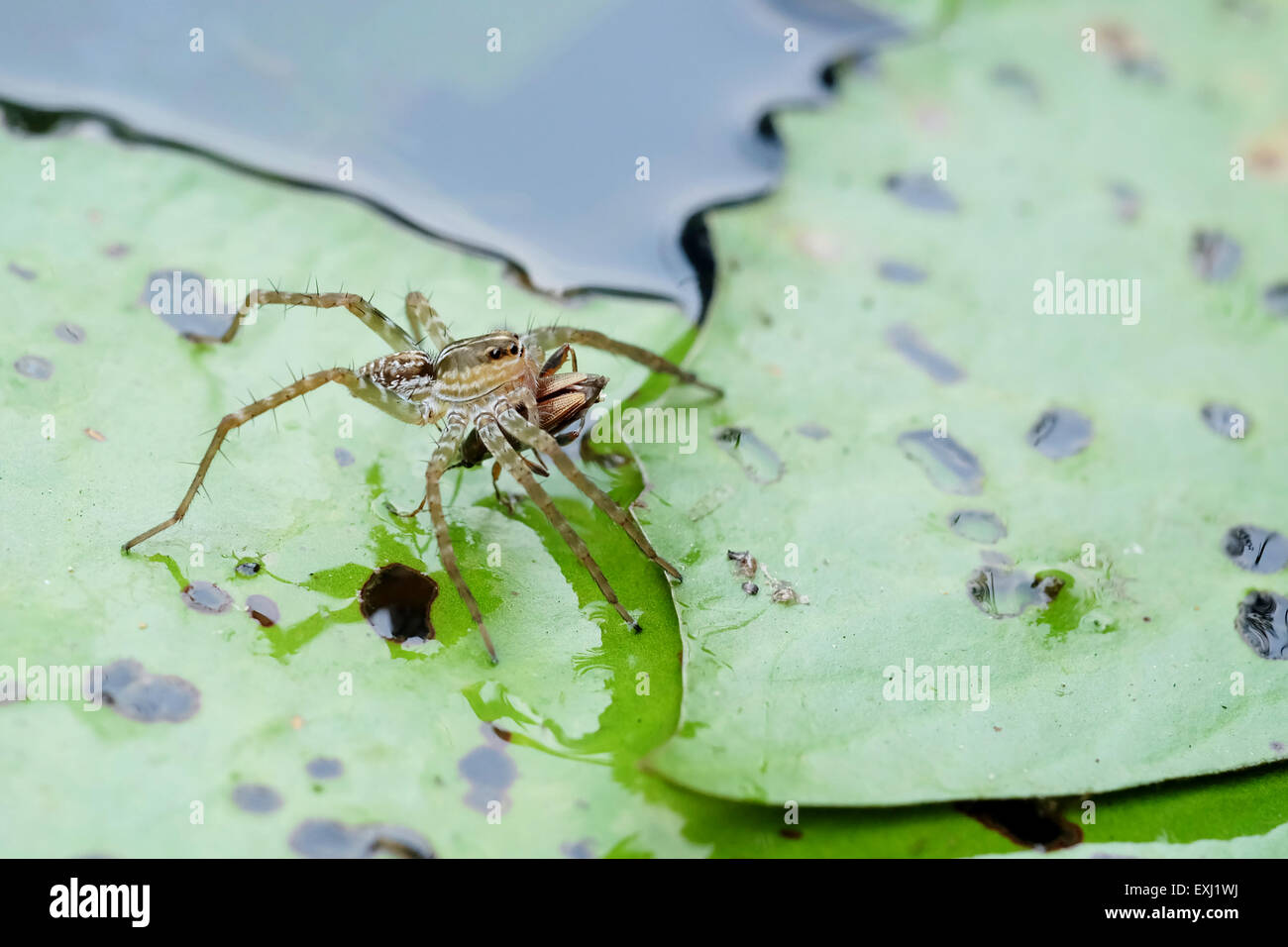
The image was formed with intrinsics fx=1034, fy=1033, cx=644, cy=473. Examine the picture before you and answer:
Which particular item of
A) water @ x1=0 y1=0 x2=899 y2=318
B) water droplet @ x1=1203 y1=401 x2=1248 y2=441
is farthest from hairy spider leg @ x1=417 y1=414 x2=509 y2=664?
water droplet @ x1=1203 y1=401 x2=1248 y2=441

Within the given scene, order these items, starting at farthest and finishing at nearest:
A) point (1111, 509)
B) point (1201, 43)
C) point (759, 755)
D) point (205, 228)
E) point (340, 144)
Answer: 1. point (1201, 43)
2. point (340, 144)
3. point (205, 228)
4. point (1111, 509)
5. point (759, 755)

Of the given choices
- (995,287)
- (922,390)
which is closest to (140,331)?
(922,390)

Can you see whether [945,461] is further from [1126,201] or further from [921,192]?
[1126,201]

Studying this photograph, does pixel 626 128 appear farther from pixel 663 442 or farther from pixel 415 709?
pixel 415 709

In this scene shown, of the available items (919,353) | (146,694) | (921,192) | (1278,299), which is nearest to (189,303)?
(146,694)

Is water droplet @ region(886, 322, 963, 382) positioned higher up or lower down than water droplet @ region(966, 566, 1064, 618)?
higher up

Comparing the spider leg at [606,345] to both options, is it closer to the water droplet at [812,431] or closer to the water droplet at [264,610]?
the water droplet at [812,431]

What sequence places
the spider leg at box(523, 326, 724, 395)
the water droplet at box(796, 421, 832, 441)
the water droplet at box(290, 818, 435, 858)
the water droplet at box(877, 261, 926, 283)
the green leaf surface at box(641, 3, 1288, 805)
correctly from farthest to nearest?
1. the water droplet at box(877, 261, 926, 283)
2. the spider leg at box(523, 326, 724, 395)
3. the water droplet at box(796, 421, 832, 441)
4. the green leaf surface at box(641, 3, 1288, 805)
5. the water droplet at box(290, 818, 435, 858)

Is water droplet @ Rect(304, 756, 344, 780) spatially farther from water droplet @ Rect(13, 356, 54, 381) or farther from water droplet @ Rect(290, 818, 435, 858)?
water droplet @ Rect(13, 356, 54, 381)
